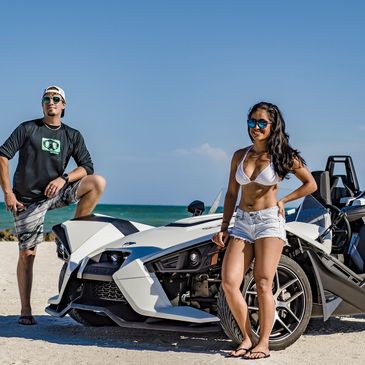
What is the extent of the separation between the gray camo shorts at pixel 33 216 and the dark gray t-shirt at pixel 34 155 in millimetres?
91

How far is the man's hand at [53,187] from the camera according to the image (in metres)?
7.87

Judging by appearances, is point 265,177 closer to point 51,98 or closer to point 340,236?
point 340,236

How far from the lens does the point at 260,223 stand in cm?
602

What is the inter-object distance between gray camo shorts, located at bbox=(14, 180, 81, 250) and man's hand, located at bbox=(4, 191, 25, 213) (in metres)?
0.08

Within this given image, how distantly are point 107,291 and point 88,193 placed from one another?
5.39ft

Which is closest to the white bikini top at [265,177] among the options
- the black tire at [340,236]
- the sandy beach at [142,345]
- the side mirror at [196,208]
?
the sandy beach at [142,345]

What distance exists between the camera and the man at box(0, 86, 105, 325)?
7.91 meters

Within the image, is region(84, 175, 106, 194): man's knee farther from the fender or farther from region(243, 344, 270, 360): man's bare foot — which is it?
region(243, 344, 270, 360): man's bare foot

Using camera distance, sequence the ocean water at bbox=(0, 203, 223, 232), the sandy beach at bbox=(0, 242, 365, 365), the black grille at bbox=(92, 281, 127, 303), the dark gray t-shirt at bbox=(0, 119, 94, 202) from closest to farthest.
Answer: the sandy beach at bbox=(0, 242, 365, 365) → the black grille at bbox=(92, 281, 127, 303) → the dark gray t-shirt at bbox=(0, 119, 94, 202) → the ocean water at bbox=(0, 203, 223, 232)

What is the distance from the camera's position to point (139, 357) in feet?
20.1

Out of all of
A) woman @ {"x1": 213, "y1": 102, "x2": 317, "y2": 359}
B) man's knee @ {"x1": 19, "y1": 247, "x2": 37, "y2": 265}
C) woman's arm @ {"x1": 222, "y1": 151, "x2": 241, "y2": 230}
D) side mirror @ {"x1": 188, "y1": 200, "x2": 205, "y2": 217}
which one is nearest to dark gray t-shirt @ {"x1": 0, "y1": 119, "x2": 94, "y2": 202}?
man's knee @ {"x1": 19, "y1": 247, "x2": 37, "y2": 265}

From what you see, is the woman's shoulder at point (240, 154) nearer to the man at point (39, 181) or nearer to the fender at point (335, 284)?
the fender at point (335, 284)

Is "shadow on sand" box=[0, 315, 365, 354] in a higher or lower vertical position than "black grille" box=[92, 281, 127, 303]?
lower

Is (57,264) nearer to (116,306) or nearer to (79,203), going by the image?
(79,203)
